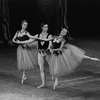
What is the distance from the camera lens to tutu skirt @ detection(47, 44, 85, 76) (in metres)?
9.51

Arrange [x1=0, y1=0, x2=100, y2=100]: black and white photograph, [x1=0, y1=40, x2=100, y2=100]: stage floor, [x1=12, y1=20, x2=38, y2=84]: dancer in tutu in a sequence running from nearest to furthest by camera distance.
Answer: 1. [x1=0, y1=40, x2=100, y2=100]: stage floor
2. [x1=0, y1=0, x2=100, y2=100]: black and white photograph
3. [x1=12, y1=20, x2=38, y2=84]: dancer in tutu

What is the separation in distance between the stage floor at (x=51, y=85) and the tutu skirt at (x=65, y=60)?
1.74 feet

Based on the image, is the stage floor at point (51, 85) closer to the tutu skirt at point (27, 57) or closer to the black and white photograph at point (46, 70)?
the black and white photograph at point (46, 70)

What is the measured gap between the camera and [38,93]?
30.2 ft

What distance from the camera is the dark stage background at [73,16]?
24.7 meters

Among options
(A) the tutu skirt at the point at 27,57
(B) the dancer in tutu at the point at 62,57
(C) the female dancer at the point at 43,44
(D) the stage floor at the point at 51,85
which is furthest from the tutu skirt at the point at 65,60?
(A) the tutu skirt at the point at 27,57

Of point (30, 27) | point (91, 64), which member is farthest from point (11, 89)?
point (30, 27)

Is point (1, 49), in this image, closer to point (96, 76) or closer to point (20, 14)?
point (96, 76)

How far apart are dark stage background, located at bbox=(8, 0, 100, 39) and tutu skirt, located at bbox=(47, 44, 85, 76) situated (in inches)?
408

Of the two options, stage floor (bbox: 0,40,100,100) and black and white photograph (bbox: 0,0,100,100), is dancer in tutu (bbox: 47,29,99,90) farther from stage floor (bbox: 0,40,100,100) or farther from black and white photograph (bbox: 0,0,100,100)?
stage floor (bbox: 0,40,100,100)

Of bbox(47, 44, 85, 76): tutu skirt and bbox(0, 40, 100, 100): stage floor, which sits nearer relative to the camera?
bbox(0, 40, 100, 100): stage floor

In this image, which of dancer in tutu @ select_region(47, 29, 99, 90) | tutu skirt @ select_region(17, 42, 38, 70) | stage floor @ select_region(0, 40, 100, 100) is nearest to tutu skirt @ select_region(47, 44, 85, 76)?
dancer in tutu @ select_region(47, 29, 99, 90)

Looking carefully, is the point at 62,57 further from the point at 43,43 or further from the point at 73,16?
the point at 73,16

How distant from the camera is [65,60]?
31.3 ft
